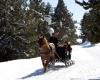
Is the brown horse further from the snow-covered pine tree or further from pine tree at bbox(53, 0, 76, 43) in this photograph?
pine tree at bbox(53, 0, 76, 43)

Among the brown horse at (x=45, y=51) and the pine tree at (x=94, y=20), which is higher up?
the pine tree at (x=94, y=20)

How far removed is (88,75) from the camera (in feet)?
54.5

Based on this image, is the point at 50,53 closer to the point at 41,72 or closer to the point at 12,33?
the point at 41,72

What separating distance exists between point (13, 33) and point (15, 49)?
213 cm

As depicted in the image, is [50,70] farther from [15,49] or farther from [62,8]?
[62,8]

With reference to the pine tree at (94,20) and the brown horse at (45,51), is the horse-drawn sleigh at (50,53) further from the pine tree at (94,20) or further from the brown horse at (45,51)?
the pine tree at (94,20)

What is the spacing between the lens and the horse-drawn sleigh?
18.8 meters

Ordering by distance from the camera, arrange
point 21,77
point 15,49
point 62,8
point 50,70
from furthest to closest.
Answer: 1. point 62,8
2. point 15,49
3. point 50,70
4. point 21,77

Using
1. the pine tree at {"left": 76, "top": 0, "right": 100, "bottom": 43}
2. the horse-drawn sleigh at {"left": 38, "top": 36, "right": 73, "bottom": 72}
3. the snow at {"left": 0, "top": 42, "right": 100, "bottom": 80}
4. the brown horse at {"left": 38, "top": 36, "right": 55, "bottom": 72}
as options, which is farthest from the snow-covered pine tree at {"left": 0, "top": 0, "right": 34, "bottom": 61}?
the pine tree at {"left": 76, "top": 0, "right": 100, "bottom": 43}

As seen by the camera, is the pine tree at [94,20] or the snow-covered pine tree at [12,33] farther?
the snow-covered pine tree at [12,33]

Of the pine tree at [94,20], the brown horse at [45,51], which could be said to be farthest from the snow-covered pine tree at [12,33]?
the pine tree at [94,20]

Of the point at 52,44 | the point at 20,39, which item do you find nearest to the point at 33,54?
the point at 20,39

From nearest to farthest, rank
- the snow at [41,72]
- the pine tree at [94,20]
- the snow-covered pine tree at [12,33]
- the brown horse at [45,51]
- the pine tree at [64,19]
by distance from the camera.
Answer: the pine tree at [94,20] → the snow at [41,72] → the brown horse at [45,51] → the snow-covered pine tree at [12,33] → the pine tree at [64,19]

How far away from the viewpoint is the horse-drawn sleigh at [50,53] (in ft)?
61.8
